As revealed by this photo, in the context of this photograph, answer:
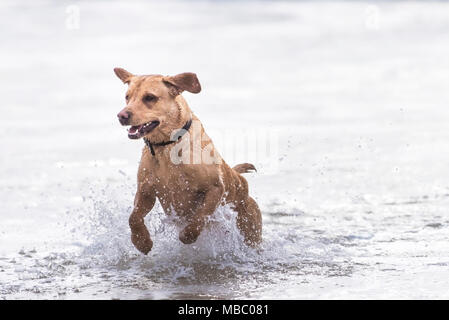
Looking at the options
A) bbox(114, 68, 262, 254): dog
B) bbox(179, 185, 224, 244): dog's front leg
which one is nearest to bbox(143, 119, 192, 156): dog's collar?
bbox(114, 68, 262, 254): dog

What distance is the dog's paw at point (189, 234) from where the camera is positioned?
528cm

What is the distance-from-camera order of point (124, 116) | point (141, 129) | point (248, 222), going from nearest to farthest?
point (124, 116)
point (141, 129)
point (248, 222)

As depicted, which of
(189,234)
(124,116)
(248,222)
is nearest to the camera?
(124,116)

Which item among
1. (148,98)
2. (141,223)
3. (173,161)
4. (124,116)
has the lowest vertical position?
(141,223)

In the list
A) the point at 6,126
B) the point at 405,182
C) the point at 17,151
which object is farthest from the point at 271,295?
the point at 6,126

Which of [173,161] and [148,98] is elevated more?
[148,98]

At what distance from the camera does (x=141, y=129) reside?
5094 millimetres

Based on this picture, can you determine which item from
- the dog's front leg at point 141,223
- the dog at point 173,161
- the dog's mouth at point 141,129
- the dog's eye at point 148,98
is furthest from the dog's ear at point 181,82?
the dog's front leg at point 141,223

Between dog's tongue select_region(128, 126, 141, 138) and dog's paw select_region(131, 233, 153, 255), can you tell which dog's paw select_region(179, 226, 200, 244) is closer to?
dog's paw select_region(131, 233, 153, 255)

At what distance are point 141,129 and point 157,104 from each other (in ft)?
0.68

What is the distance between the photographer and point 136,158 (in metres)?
10.2

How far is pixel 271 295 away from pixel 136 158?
5.78 meters

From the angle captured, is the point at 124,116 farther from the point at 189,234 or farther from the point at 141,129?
the point at 189,234

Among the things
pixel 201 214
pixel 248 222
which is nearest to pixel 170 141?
pixel 201 214
